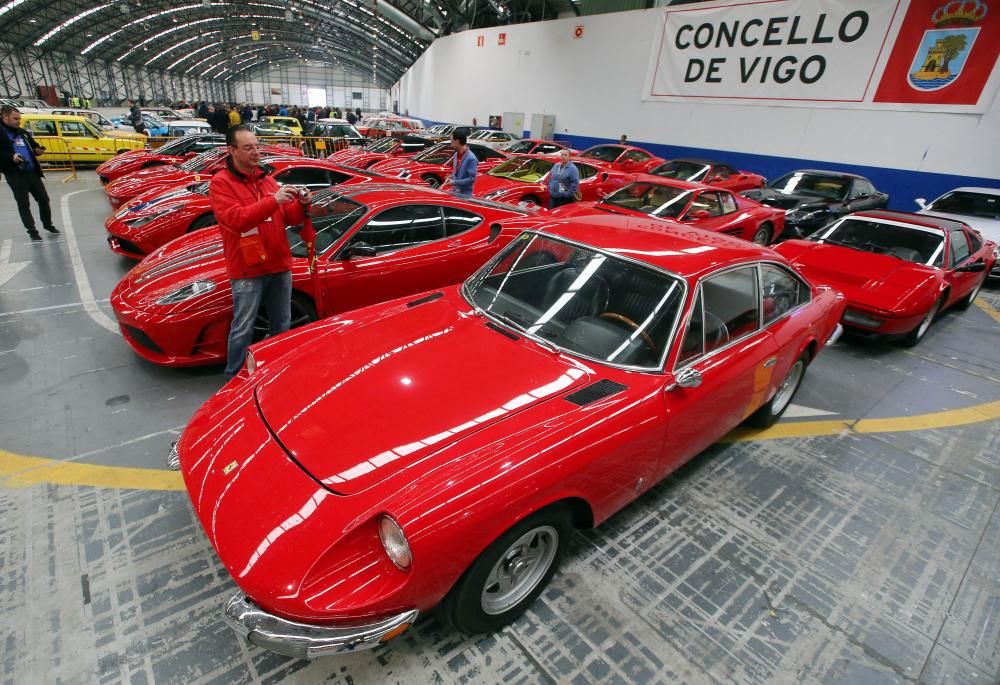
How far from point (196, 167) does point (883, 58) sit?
14.8 metres

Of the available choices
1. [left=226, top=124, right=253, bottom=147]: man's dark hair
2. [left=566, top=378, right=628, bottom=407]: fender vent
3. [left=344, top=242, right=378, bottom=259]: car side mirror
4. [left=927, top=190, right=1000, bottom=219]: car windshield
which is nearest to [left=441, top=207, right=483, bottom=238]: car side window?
[left=344, top=242, right=378, bottom=259]: car side mirror

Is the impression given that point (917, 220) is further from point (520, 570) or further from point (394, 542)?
point (394, 542)

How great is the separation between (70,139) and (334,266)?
46.9 ft

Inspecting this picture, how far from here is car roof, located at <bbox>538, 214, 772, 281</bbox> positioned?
2.53 meters

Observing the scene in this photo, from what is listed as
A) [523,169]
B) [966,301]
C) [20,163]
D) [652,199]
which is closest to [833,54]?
[966,301]

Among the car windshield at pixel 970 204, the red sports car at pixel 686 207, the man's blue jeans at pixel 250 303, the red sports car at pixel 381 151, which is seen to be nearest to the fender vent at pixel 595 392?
the man's blue jeans at pixel 250 303

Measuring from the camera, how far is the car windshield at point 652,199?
6.46 meters

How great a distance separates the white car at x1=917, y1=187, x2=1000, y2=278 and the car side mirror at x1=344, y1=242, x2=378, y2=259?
9.19 m

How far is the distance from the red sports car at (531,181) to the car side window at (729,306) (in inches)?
214

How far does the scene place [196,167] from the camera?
8.27 metres

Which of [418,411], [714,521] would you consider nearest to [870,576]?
[714,521]

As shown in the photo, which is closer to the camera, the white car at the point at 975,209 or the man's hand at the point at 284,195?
the man's hand at the point at 284,195

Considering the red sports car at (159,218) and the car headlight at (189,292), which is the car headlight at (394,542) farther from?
the red sports car at (159,218)

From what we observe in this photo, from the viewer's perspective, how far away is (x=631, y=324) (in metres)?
2.41
